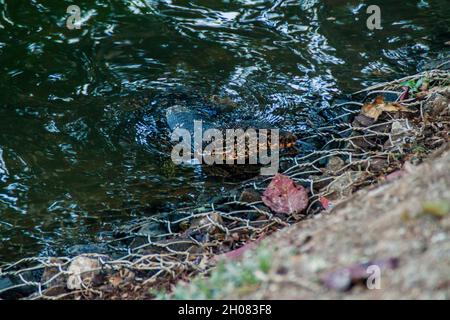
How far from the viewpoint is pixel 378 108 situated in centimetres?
562

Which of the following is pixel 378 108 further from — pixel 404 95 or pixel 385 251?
pixel 385 251

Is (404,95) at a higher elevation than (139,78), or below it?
below

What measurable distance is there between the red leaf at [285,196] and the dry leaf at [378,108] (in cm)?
134

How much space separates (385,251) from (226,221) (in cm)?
232

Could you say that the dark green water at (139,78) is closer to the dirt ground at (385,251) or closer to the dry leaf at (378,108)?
the dry leaf at (378,108)

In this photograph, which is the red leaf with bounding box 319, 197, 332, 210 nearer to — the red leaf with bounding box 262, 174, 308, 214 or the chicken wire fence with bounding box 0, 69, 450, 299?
the chicken wire fence with bounding box 0, 69, 450, 299

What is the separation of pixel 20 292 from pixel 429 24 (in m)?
5.66

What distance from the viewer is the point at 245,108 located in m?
6.05

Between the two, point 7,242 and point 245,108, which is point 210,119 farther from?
point 7,242

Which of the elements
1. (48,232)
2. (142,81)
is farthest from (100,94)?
(48,232)

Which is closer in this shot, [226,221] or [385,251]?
[385,251]

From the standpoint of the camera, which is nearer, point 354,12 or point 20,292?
point 20,292

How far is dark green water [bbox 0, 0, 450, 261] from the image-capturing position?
5.22 meters

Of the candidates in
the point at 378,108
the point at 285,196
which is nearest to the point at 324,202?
the point at 285,196
